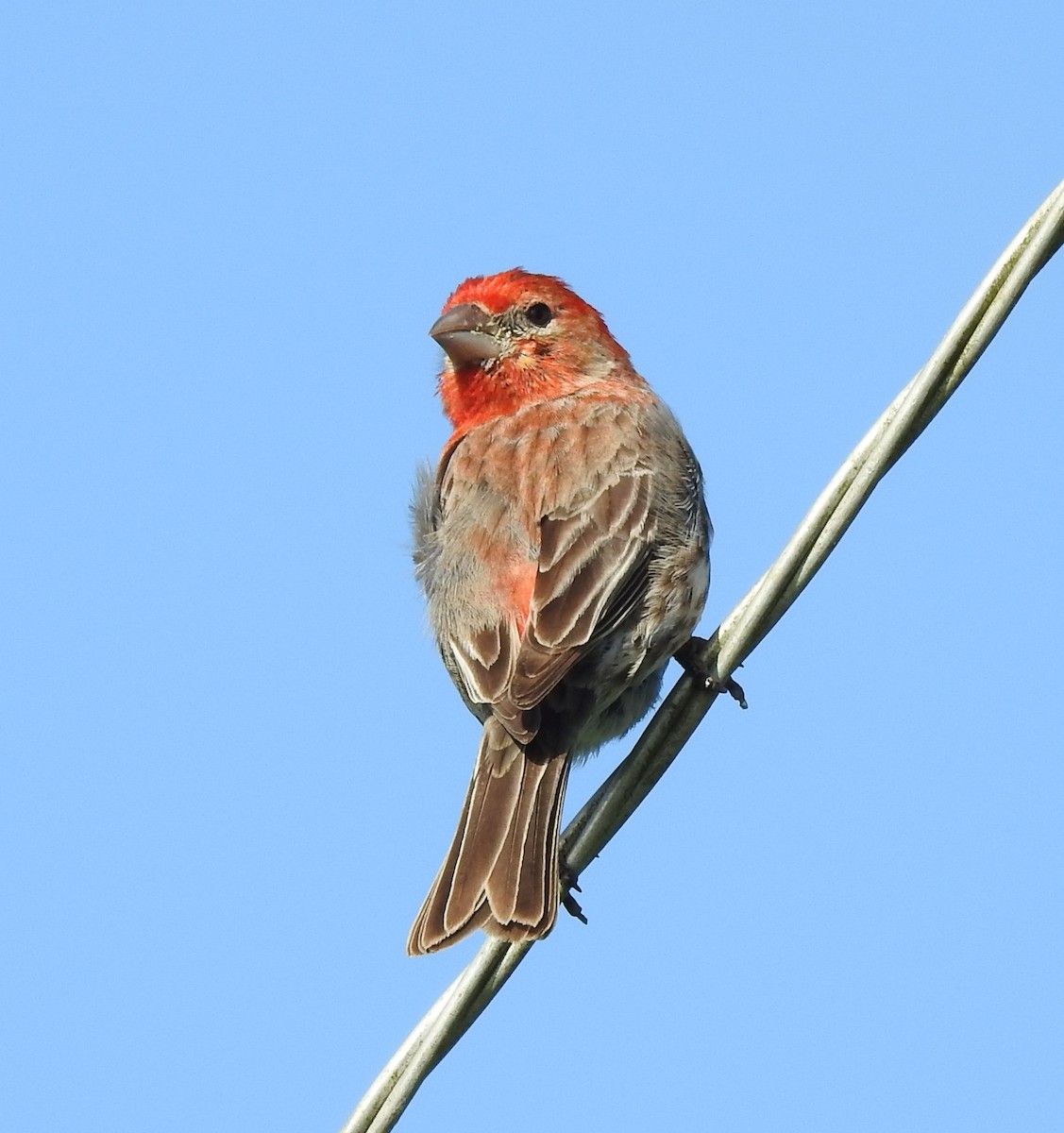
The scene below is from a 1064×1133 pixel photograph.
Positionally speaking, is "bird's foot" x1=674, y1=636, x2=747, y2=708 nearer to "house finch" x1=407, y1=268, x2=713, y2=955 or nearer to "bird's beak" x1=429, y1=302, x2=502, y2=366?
"house finch" x1=407, y1=268, x2=713, y2=955

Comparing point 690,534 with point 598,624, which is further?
point 690,534

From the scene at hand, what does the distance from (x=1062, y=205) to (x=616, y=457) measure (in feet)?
8.60

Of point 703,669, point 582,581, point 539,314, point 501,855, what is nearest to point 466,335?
point 539,314

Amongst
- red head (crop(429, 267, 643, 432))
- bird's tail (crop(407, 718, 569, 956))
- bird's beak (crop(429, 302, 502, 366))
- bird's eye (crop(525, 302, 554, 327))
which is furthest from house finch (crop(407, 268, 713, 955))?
bird's eye (crop(525, 302, 554, 327))

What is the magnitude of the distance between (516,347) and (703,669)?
3.12 m

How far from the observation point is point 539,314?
7375 millimetres

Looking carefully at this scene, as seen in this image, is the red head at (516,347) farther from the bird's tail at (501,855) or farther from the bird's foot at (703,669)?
the bird's tail at (501,855)

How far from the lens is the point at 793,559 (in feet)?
12.5

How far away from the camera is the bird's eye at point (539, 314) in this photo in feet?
24.1

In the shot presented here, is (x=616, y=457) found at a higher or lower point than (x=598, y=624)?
higher

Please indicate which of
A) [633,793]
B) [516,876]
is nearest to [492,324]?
→ [516,876]

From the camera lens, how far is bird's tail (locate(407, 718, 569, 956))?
475 centimetres

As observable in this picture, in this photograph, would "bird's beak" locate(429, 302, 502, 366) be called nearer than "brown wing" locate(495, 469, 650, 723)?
No

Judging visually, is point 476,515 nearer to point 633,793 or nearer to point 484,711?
point 484,711
